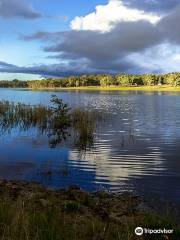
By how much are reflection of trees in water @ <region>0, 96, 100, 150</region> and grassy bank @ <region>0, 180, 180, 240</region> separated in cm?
973

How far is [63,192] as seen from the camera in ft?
37.8

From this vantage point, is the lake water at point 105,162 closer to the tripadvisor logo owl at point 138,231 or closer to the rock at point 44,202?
the rock at point 44,202

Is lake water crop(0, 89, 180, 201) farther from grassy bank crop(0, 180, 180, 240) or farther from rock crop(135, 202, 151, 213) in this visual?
grassy bank crop(0, 180, 180, 240)

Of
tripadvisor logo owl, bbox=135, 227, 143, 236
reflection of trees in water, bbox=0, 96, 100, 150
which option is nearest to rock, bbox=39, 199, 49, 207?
tripadvisor logo owl, bbox=135, 227, 143, 236

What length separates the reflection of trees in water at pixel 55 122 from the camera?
23922 millimetres

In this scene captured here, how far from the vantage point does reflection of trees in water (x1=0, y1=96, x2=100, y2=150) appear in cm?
2392

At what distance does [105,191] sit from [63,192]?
1.41 meters

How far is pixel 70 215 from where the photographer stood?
867 centimetres

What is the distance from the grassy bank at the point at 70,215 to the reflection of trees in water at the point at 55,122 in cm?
973

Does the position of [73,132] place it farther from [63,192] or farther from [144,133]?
[63,192]

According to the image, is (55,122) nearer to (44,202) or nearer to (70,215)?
(44,202)

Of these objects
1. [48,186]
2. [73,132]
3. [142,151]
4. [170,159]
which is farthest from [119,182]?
[73,132]

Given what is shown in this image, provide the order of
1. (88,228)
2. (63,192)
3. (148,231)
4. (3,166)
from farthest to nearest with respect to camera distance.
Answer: (3,166)
(63,192)
(88,228)
(148,231)

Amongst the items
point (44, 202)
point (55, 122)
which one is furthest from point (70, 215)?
point (55, 122)
